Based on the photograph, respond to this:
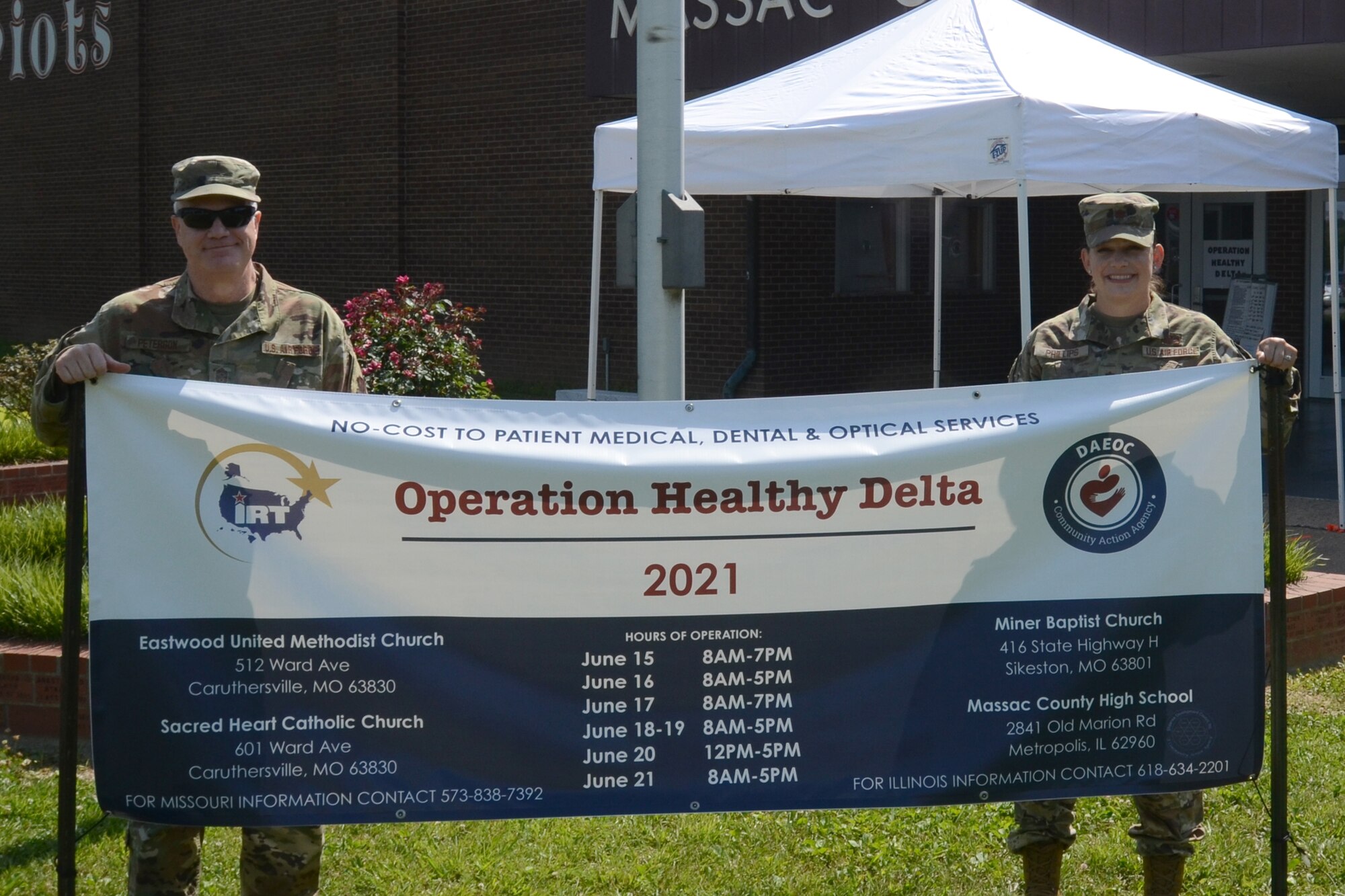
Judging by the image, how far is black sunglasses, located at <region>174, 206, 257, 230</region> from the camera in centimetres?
358

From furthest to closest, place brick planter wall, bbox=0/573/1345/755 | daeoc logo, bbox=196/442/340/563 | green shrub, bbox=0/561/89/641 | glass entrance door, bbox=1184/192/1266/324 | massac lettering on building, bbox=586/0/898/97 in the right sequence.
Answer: glass entrance door, bbox=1184/192/1266/324, massac lettering on building, bbox=586/0/898/97, green shrub, bbox=0/561/89/641, brick planter wall, bbox=0/573/1345/755, daeoc logo, bbox=196/442/340/563

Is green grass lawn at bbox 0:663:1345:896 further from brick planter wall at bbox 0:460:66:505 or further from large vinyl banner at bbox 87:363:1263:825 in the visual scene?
brick planter wall at bbox 0:460:66:505

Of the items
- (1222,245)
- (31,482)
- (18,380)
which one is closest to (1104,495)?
(31,482)

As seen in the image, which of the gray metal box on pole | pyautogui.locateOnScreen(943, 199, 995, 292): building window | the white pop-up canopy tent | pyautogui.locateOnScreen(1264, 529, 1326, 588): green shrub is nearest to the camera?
the gray metal box on pole

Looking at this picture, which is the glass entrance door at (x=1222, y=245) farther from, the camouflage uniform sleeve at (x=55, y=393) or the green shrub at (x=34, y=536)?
the camouflage uniform sleeve at (x=55, y=393)

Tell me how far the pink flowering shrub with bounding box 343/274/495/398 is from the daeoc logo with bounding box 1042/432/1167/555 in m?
5.43

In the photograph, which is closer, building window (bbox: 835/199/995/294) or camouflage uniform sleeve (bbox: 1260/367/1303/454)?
camouflage uniform sleeve (bbox: 1260/367/1303/454)

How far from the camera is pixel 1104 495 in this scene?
11.9 feet

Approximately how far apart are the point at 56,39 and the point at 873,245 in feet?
47.4

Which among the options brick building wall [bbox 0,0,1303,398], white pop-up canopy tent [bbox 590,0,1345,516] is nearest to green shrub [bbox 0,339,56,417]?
white pop-up canopy tent [bbox 590,0,1345,516]

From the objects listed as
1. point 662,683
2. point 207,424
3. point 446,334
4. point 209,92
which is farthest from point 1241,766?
point 209,92

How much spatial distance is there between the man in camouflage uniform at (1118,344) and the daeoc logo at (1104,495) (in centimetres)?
38

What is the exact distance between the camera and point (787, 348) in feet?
47.6

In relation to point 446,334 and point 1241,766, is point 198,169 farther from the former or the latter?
point 446,334
